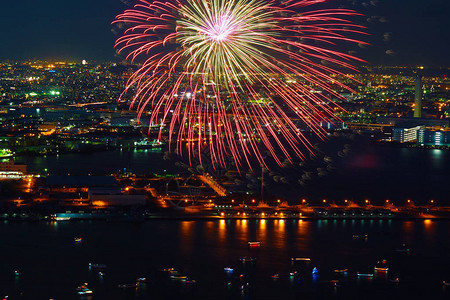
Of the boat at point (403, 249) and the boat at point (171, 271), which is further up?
the boat at point (403, 249)

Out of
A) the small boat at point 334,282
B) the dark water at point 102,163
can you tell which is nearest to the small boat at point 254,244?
the small boat at point 334,282

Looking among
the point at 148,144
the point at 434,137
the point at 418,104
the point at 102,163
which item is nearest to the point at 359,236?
the point at 102,163

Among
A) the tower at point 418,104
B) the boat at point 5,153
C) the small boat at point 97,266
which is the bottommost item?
the small boat at point 97,266

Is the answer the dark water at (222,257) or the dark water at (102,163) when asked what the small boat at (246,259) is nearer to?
the dark water at (222,257)

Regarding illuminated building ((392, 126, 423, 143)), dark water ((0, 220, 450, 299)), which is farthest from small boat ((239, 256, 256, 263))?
illuminated building ((392, 126, 423, 143))

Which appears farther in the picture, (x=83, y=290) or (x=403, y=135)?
(x=403, y=135)

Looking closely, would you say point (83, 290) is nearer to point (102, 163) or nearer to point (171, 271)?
point (171, 271)

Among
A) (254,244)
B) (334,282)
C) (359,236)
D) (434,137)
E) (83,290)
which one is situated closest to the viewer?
(83,290)

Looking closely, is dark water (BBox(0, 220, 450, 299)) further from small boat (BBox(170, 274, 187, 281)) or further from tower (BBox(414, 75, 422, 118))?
tower (BBox(414, 75, 422, 118))

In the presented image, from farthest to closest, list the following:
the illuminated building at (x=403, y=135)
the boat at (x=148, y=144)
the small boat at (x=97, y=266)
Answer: the illuminated building at (x=403, y=135) → the boat at (x=148, y=144) → the small boat at (x=97, y=266)

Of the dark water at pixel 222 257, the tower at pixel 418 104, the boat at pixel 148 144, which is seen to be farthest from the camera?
the tower at pixel 418 104
